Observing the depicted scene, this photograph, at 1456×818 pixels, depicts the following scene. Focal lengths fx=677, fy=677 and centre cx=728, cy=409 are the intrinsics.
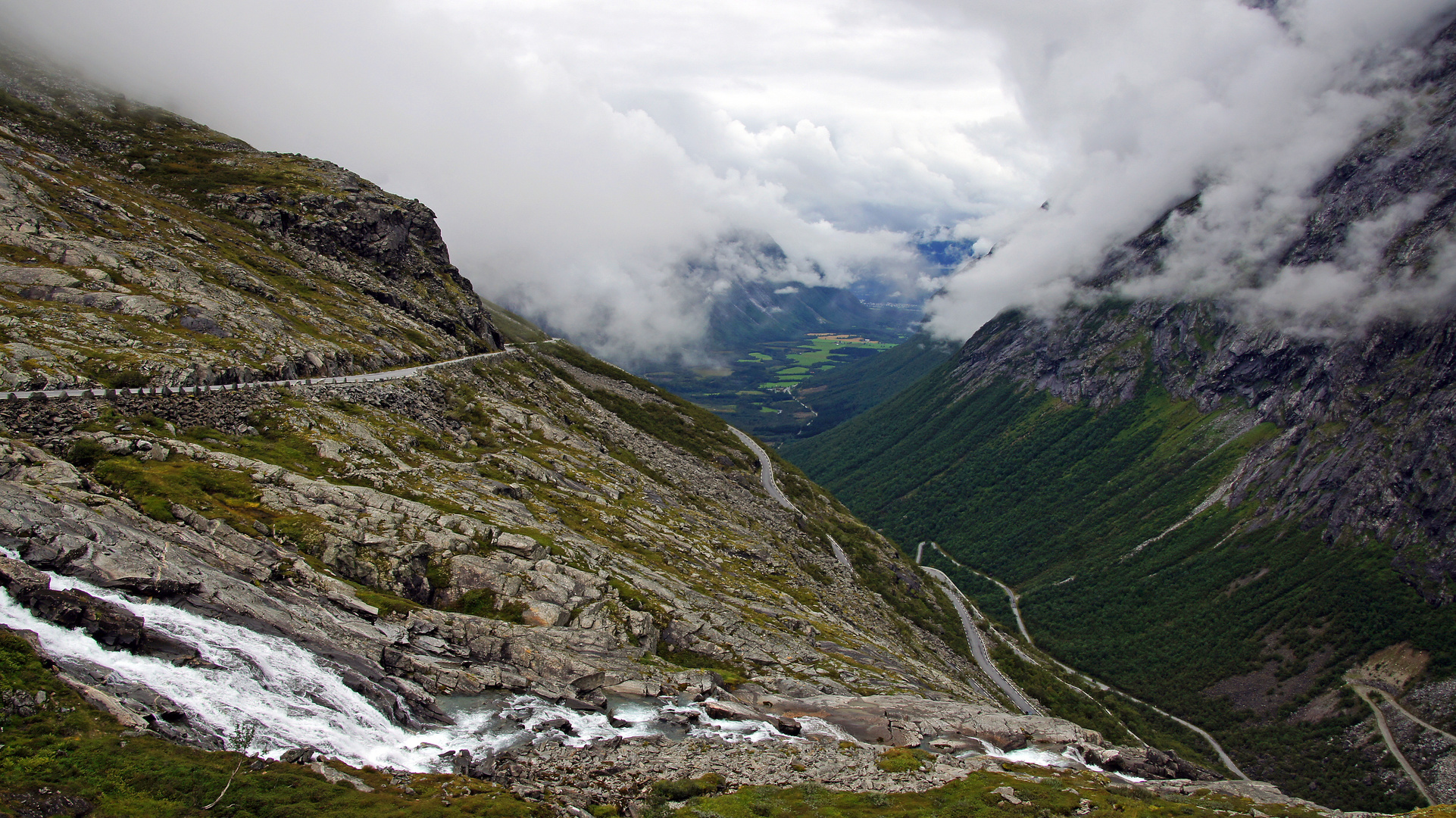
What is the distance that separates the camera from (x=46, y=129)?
134m

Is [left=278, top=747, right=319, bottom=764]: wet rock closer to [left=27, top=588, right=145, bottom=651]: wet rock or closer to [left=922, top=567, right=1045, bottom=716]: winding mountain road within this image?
[left=27, top=588, right=145, bottom=651]: wet rock

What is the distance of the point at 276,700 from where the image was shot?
37.5 meters

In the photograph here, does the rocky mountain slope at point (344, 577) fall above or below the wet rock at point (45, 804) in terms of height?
above

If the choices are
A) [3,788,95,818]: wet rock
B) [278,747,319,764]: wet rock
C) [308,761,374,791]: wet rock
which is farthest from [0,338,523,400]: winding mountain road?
[308,761,374,791]: wet rock

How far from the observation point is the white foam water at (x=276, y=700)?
113 feet

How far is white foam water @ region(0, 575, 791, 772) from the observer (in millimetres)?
34344

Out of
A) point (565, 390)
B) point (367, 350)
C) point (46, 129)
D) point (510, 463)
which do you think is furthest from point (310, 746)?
point (46, 129)

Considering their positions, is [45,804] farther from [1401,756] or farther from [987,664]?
[1401,756]

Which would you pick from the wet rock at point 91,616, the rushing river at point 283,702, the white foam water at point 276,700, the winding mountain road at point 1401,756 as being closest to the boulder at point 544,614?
the rushing river at point 283,702

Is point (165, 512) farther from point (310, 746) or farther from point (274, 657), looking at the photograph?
point (310, 746)

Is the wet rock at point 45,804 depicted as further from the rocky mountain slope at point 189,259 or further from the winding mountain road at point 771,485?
the winding mountain road at point 771,485

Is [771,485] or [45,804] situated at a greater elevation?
[771,485]

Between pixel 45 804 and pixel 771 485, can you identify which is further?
pixel 771 485

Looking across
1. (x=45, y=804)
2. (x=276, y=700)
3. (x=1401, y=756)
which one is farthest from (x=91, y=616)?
(x=1401, y=756)
